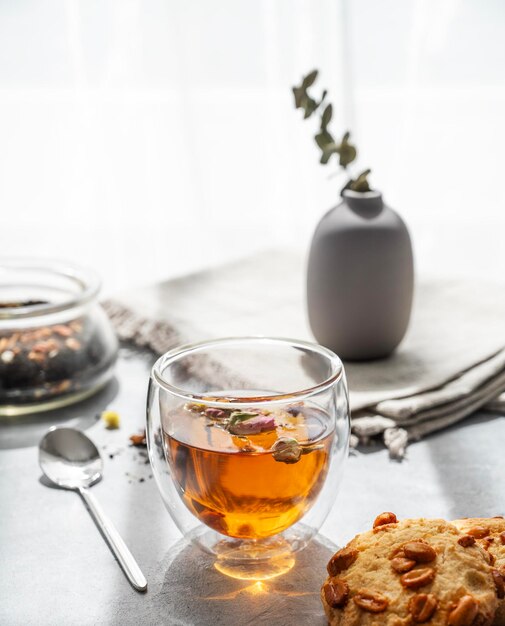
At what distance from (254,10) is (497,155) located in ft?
2.50

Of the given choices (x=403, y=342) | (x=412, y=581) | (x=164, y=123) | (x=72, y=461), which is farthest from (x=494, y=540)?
(x=164, y=123)

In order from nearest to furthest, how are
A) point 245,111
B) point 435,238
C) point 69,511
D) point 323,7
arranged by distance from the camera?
point 69,511
point 323,7
point 245,111
point 435,238

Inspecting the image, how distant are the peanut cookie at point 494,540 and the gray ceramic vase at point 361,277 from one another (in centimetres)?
50

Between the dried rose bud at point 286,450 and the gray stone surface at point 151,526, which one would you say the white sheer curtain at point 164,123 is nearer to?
the gray stone surface at point 151,526

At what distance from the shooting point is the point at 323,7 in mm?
2084

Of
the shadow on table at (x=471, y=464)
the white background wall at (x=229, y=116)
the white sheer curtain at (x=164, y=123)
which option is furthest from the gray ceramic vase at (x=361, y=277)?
the white sheer curtain at (x=164, y=123)

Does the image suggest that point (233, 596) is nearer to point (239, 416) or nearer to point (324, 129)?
point (239, 416)

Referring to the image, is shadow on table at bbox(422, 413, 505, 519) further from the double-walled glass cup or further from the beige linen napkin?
the double-walled glass cup

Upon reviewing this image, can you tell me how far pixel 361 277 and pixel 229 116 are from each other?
1.13 meters

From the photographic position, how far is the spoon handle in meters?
0.79

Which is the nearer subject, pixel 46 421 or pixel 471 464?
pixel 471 464

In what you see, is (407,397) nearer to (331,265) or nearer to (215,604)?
(331,265)

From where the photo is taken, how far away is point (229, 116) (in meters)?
2.25

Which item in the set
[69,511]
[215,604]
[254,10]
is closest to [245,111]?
[254,10]
